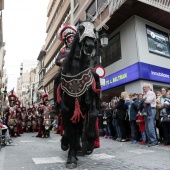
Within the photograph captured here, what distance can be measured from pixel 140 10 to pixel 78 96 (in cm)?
1220

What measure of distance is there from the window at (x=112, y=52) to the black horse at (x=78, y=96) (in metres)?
12.6

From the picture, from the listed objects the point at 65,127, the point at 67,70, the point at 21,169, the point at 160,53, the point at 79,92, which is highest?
the point at 160,53

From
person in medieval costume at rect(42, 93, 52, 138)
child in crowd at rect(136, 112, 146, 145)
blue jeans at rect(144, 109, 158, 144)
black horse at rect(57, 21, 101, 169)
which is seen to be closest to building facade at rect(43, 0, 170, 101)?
person in medieval costume at rect(42, 93, 52, 138)

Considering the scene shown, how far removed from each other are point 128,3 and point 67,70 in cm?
1103

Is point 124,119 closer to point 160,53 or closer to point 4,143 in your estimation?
point 4,143

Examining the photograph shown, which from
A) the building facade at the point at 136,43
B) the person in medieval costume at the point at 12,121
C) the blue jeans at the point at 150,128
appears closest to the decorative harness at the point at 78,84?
the blue jeans at the point at 150,128

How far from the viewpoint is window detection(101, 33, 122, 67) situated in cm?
1721

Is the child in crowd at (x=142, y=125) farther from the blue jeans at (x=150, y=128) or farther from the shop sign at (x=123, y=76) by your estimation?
the shop sign at (x=123, y=76)

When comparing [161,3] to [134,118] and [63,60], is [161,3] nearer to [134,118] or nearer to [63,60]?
[134,118]

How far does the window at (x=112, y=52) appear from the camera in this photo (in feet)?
56.5

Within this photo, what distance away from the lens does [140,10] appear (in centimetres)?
1482

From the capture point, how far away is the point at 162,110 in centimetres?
820

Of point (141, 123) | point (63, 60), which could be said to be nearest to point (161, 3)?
point (141, 123)

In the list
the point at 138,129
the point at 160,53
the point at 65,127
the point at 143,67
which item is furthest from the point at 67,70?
the point at 160,53
